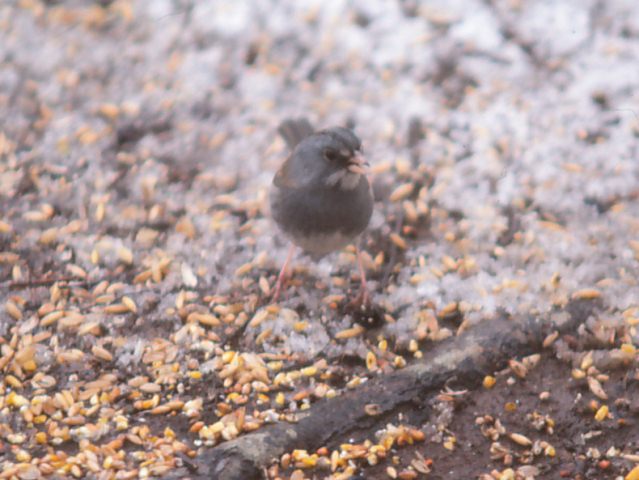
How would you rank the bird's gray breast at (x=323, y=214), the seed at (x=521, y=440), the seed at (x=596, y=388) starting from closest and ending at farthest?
the seed at (x=521, y=440)
the seed at (x=596, y=388)
the bird's gray breast at (x=323, y=214)

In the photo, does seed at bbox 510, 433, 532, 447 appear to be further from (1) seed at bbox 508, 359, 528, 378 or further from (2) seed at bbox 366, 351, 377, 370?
(2) seed at bbox 366, 351, 377, 370

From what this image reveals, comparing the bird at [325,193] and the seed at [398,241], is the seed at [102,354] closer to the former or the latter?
the bird at [325,193]

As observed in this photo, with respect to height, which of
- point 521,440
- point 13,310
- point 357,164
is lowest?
point 521,440

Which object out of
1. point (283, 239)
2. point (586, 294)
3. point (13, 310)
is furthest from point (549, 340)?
point (13, 310)

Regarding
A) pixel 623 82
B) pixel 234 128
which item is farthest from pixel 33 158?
pixel 623 82

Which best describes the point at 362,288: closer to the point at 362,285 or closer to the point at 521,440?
the point at 362,285

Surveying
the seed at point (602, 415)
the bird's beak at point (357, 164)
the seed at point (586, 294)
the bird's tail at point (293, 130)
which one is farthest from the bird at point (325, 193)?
the seed at point (602, 415)
